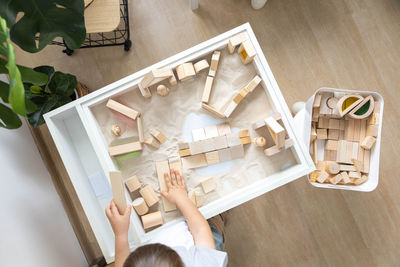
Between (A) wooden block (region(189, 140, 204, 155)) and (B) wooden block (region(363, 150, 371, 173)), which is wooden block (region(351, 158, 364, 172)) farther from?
(A) wooden block (region(189, 140, 204, 155))

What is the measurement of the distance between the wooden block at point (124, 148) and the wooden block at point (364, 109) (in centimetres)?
87

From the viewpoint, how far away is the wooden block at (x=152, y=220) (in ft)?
3.17

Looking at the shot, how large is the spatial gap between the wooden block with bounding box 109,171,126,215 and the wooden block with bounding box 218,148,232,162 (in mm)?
378

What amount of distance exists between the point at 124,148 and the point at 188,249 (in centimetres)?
43

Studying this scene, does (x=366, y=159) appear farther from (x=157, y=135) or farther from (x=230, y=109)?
(x=157, y=135)

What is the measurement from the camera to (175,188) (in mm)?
1006

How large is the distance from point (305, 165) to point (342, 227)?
72 centimetres

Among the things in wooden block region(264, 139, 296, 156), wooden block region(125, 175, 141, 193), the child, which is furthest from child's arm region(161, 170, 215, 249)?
wooden block region(264, 139, 296, 156)

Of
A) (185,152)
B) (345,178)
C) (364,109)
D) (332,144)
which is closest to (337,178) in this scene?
(345,178)

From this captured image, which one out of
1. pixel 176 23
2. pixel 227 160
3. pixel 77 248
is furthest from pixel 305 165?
pixel 77 248

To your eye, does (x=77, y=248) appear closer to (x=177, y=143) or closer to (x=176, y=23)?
(x=177, y=143)

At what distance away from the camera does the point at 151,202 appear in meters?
1.00

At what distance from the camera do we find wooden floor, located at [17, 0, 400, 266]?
144cm

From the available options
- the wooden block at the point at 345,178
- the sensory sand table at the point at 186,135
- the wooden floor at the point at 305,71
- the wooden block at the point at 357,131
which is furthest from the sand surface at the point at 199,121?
the wooden floor at the point at 305,71
